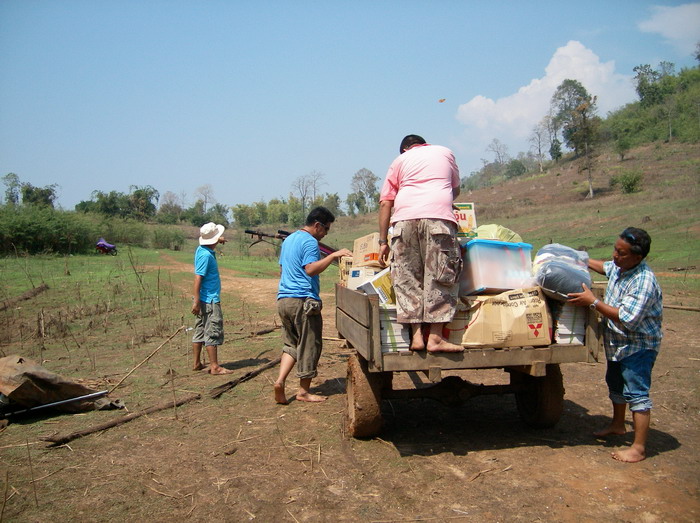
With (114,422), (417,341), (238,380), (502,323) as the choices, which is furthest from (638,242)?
(114,422)

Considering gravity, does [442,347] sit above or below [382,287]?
below

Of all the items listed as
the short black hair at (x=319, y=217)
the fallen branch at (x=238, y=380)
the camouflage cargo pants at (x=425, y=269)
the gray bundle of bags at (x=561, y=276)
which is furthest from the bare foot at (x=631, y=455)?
the fallen branch at (x=238, y=380)

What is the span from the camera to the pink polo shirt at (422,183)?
383cm

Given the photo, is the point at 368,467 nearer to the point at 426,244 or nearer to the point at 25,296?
the point at 426,244

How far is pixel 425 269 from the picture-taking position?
12.3 ft

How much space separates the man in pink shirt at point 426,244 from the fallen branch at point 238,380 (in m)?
2.81

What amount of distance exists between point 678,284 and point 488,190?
180ft

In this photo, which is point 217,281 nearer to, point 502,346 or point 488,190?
point 502,346

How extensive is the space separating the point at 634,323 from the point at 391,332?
1.71m

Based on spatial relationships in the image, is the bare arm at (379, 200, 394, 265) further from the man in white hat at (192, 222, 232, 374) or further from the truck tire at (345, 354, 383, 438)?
the man in white hat at (192, 222, 232, 374)

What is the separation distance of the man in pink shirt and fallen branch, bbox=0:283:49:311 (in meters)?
10.4

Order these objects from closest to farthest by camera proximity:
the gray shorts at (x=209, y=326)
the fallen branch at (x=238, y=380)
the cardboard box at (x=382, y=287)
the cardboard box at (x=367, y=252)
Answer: the cardboard box at (x=382, y=287) → the cardboard box at (x=367, y=252) → the fallen branch at (x=238, y=380) → the gray shorts at (x=209, y=326)

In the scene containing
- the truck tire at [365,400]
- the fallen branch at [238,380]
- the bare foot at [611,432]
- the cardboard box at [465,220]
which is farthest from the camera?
the fallen branch at [238,380]

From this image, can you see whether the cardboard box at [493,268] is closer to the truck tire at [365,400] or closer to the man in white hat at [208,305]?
the truck tire at [365,400]
